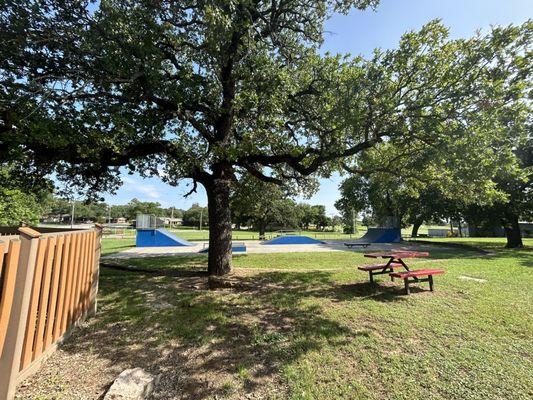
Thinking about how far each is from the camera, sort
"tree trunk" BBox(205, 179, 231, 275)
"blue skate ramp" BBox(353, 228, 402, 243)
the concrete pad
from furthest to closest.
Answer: "blue skate ramp" BBox(353, 228, 402, 243), the concrete pad, "tree trunk" BBox(205, 179, 231, 275)

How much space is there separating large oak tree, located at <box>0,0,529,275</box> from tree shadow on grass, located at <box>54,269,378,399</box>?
7.56 feet

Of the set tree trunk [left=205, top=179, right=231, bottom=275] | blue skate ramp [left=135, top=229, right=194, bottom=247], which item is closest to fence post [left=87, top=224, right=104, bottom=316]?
tree trunk [left=205, top=179, right=231, bottom=275]

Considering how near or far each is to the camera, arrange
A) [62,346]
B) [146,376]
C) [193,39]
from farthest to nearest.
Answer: [193,39] < [62,346] < [146,376]

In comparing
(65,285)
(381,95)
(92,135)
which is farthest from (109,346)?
(381,95)

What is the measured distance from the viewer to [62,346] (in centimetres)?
371

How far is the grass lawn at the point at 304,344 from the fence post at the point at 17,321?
334 mm

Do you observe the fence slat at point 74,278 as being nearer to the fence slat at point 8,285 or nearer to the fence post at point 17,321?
the fence post at point 17,321

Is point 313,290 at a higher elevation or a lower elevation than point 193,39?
lower

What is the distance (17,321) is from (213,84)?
22.4 ft

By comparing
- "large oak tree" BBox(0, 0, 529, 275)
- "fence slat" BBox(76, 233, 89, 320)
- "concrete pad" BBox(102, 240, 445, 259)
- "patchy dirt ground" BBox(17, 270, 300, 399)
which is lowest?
"patchy dirt ground" BBox(17, 270, 300, 399)

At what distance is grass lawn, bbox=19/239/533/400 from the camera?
2.99 meters

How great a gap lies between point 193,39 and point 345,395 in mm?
8356

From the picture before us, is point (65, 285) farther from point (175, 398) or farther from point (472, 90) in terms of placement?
point (472, 90)

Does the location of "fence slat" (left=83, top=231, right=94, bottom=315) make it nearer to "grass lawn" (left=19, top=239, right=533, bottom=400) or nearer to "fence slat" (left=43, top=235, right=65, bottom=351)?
"grass lawn" (left=19, top=239, right=533, bottom=400)
